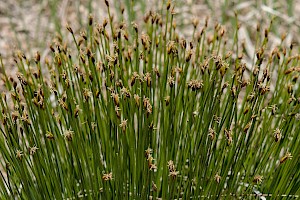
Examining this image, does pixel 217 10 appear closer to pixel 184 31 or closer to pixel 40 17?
pixel 184 31

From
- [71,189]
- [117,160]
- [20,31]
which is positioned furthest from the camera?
[20,31]

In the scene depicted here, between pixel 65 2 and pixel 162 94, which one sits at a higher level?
pixel 65 2

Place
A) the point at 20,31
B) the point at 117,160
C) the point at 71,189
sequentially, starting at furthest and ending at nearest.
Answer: the point at 20,31
the point at 71,189
the point at 117,160

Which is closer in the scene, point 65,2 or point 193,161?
point 193,161

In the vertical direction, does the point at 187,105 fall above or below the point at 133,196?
above

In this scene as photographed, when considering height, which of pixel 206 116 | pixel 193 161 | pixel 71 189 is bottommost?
pixel 71 189

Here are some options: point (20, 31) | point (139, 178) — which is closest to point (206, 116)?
point (139, 178)

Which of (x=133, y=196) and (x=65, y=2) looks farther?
(x=65, y=2)

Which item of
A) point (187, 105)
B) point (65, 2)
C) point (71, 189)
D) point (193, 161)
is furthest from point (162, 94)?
point (65, 2)

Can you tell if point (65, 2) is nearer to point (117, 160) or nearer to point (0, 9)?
point (0, 9)
